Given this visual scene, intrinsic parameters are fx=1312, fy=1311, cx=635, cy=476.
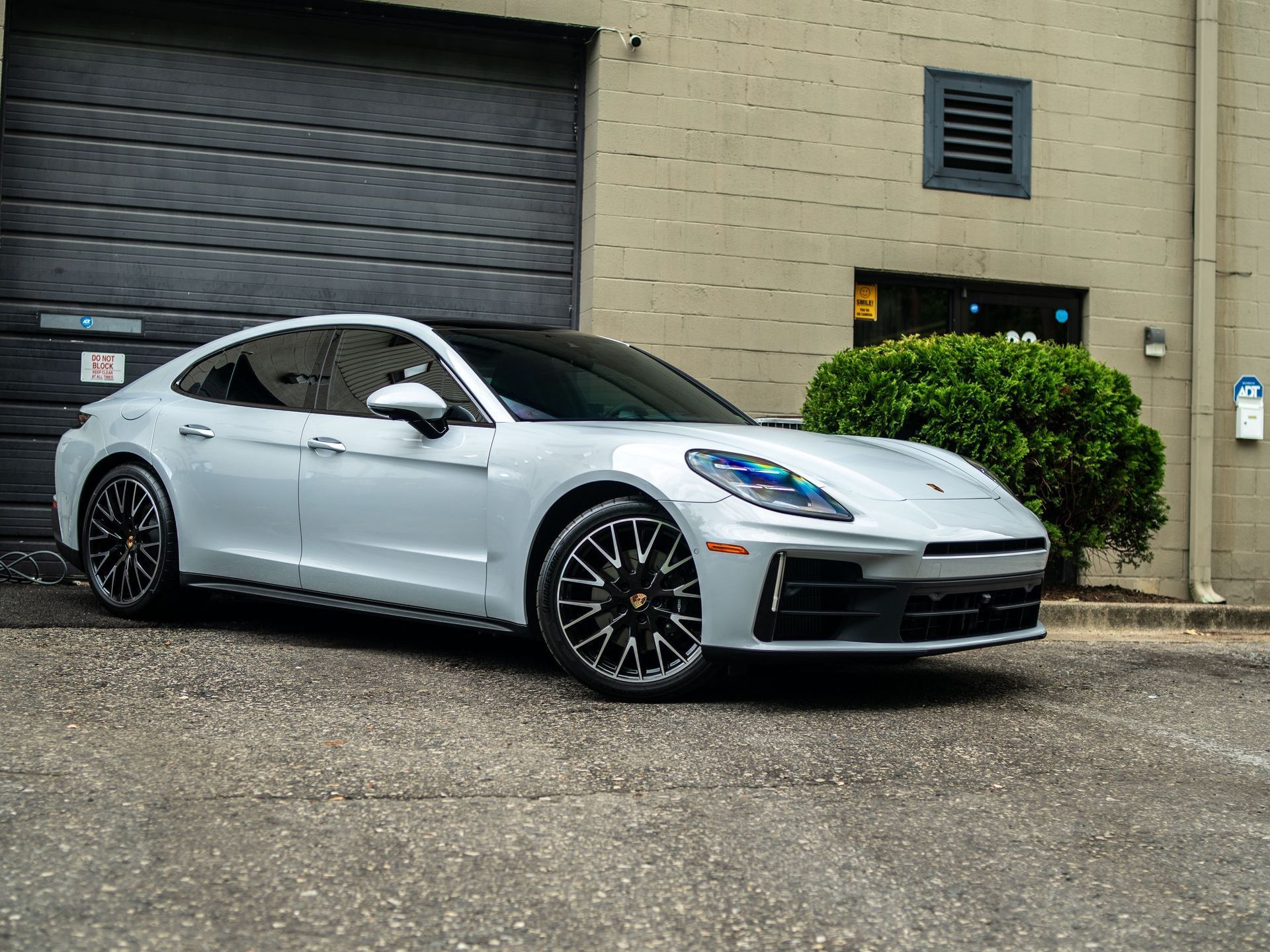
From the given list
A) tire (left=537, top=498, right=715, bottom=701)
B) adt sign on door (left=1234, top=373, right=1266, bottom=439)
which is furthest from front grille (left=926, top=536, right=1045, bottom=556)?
adt sign on door (left=1234, top=373, right=1266, bottom=439)

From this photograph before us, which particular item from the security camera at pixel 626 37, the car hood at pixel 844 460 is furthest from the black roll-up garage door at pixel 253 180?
the car hood at pixel 844 460

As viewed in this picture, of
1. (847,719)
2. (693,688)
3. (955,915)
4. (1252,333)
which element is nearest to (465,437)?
(693,688)

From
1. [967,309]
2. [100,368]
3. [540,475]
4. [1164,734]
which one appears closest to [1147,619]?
[1164,734]

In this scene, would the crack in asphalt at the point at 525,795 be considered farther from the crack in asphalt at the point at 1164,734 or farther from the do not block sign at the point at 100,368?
the do not block sign at the point at 100,368

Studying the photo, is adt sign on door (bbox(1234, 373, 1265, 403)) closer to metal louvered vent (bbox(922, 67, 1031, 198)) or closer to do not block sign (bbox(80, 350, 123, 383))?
metal louvered vent (bbox(922, 67, 1031, 198))

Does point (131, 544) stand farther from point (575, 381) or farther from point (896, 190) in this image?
point (896, 190)

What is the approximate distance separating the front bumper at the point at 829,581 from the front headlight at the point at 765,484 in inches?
1.6

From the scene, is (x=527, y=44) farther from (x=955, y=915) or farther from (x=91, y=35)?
(x=955, y=915)

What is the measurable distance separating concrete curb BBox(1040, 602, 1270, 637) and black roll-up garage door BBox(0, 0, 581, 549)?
4.12 m

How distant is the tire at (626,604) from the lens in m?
4.24

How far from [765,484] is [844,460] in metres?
0.39

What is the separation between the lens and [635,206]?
9281 mm

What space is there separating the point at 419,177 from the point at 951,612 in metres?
6.08

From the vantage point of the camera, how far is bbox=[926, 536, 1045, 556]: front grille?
13.9 feet
